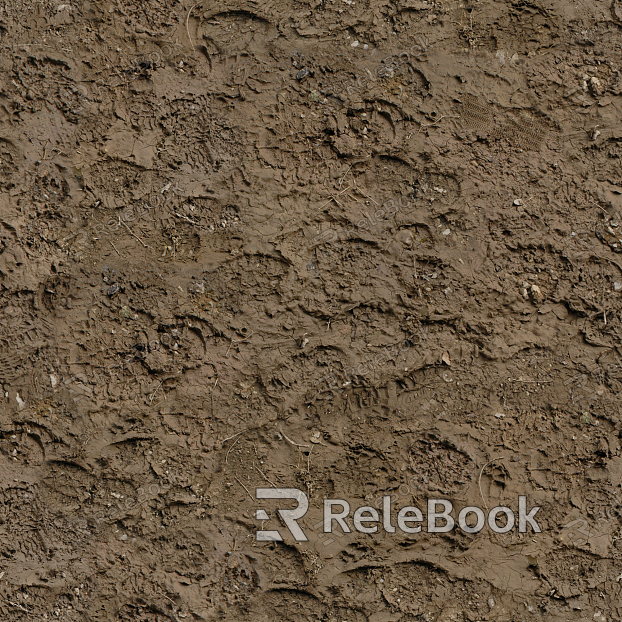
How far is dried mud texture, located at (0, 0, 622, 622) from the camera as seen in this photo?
2.69 metres

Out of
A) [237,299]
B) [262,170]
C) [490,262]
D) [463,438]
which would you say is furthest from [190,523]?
[490,262]

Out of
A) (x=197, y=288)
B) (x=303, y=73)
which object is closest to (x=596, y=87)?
(x=303, y=73)

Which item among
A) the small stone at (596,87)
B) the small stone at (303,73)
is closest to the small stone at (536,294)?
the small stone at (596,87)

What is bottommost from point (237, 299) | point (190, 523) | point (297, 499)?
point (190, 523)

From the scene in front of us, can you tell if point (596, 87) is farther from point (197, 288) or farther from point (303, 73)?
point (197, 288)

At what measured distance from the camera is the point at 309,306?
8.84 feet

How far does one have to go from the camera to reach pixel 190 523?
2.70 m

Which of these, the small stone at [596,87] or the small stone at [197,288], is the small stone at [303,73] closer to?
the small stone at [197,288]

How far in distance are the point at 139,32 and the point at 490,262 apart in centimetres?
219

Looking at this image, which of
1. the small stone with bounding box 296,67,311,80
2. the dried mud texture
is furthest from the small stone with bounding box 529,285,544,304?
the small stone with bounding box 296,67,311,80

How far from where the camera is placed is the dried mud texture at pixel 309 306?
2.69 meters

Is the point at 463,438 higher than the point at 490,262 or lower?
lower

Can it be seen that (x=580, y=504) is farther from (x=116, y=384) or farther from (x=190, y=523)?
(x=116, y=384)

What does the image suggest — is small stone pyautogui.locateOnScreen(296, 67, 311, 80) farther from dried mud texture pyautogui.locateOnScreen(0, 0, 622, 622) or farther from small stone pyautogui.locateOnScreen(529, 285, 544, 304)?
small stone pyautogui.locateOnScreen(529, 285, 544, 304)
